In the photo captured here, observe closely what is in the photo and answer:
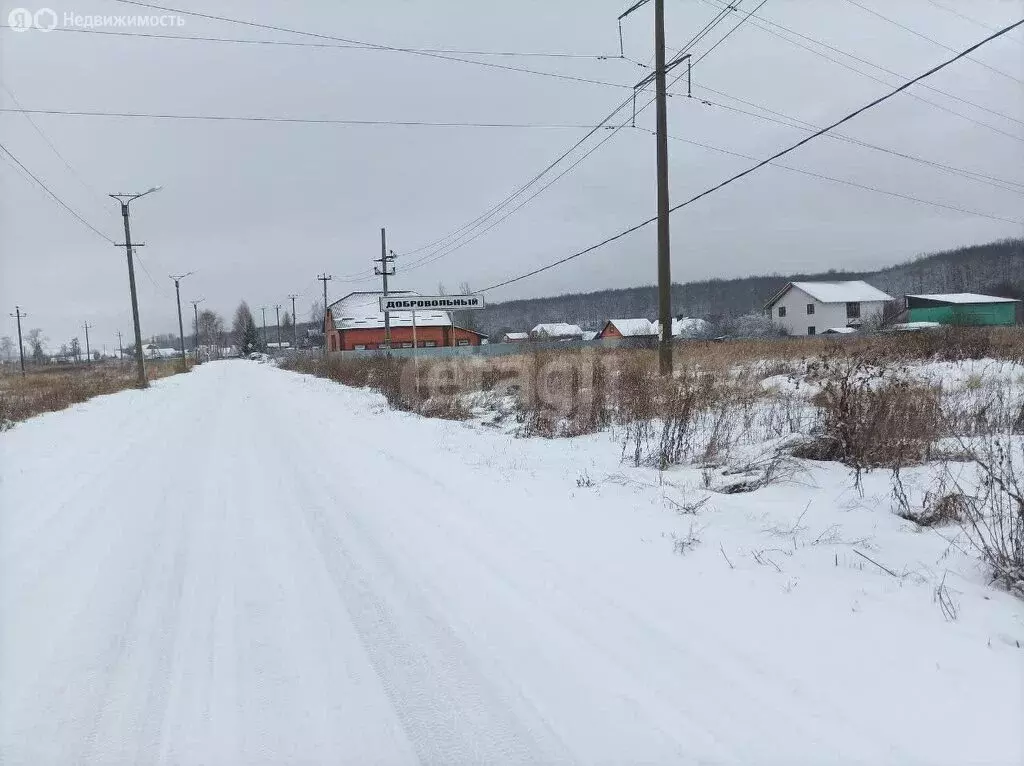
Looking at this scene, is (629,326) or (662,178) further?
(629,326)

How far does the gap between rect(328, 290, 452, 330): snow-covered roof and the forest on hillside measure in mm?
36857

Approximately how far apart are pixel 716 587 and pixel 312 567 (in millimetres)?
2806

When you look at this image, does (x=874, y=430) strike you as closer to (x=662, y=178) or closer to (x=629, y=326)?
(x=662, y=178)

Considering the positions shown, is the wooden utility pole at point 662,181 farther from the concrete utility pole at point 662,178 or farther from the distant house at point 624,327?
the distant house at point 624,327

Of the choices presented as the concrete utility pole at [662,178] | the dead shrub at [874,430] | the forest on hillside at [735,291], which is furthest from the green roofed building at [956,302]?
the dead shrub at [874,430]

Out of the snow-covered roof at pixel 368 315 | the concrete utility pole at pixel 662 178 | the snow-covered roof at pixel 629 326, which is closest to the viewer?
the concrete utility pole at pixel 662 178

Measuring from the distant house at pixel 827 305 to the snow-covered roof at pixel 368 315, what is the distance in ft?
140

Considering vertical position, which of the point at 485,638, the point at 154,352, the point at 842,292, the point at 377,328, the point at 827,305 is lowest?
the point at 485,638

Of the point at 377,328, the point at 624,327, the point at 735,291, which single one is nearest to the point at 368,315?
the point at 377,328

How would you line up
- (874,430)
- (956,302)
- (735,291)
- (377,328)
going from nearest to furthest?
(874,430) < (956,302) < (377,328) < (735,291)

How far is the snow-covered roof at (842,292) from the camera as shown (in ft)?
220

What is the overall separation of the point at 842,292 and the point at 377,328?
5628 centimetres

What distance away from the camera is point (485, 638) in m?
3.05

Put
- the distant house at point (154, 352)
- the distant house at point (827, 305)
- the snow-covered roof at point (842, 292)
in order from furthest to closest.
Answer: the distant house at point (154, 352)
the snow-covered roof at point (842, 292)
the distant house at point (827, 305)
